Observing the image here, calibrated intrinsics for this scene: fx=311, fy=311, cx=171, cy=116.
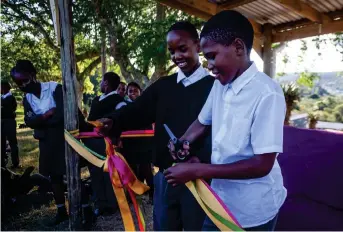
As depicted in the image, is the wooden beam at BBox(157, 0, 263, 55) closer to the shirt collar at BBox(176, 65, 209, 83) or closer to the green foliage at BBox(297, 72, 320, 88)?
the shirt collar at BBox(176, 65, 209, 83)

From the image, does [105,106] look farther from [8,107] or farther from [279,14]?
[8,107]

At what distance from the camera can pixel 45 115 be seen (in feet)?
10.6

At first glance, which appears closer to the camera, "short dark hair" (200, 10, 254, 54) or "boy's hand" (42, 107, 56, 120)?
"short dark hair" (200, 10, 254, 54)

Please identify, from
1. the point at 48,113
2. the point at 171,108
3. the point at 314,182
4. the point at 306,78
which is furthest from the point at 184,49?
the point at 306,78

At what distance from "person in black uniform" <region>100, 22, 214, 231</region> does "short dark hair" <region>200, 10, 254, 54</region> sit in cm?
62

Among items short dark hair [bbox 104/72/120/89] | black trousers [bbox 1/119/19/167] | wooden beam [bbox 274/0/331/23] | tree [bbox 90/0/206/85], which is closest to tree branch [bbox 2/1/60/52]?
tree [bbox 90/0/206/85]

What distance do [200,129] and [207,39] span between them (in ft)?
1.55

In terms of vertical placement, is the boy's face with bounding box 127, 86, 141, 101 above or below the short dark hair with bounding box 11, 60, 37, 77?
below

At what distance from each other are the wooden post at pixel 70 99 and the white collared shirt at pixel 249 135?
1.87 m

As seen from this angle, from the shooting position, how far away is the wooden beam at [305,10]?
3.81 metres

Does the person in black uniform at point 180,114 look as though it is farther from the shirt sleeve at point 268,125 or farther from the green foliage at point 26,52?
the green foliage at point 26,52

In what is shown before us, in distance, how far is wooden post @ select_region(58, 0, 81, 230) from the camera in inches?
109

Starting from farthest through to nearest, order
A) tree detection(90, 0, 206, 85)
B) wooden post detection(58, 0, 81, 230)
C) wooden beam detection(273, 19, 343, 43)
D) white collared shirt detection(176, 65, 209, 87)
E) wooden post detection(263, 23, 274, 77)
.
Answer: tree detection(90, 0, 206, 85) → wooden post detection(263, 23, 274, 77) → wooden beam detection(273, 19, 343, 43) → wooden post detection(58, 0, 81, 230) → white collared shirt detection(176, 65, 209, 87)

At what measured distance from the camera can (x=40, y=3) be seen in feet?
36.4
